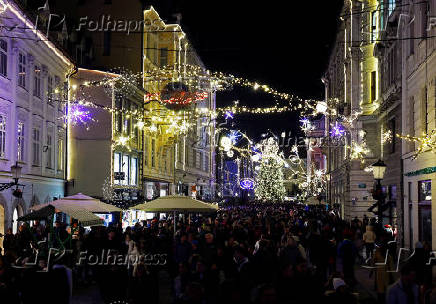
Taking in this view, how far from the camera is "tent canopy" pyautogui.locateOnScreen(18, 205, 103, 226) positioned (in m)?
18.2

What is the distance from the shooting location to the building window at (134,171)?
146 feet

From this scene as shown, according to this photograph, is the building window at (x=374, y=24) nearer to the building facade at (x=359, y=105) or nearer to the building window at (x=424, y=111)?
the building facade at (x=359, y=105)

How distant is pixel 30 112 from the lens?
28250 mm

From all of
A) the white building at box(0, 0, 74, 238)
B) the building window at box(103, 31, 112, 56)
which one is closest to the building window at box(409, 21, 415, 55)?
the white building at box(0, 0, 74, 238)

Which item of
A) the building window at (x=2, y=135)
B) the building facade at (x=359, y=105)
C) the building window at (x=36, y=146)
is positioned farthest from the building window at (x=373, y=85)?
the building window at (x=2, y=135)

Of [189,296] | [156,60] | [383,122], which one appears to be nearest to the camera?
[189,296]

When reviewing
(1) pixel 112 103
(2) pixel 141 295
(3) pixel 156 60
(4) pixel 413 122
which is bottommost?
(2) pixel 141 295

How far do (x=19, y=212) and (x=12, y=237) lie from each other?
789cm

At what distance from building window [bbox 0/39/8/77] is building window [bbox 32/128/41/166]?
4995mm

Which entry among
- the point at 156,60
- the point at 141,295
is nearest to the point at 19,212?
the point at 141,295

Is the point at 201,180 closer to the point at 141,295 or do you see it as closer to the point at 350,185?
the point at 350,185

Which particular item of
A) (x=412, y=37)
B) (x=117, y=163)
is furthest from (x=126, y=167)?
(x=412, y=37)

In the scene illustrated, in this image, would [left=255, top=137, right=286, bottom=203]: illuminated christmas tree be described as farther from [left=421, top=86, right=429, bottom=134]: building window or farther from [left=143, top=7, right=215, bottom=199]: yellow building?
[left=421, top=86, right=429, bottom=134]: building window

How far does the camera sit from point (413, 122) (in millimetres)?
26391
